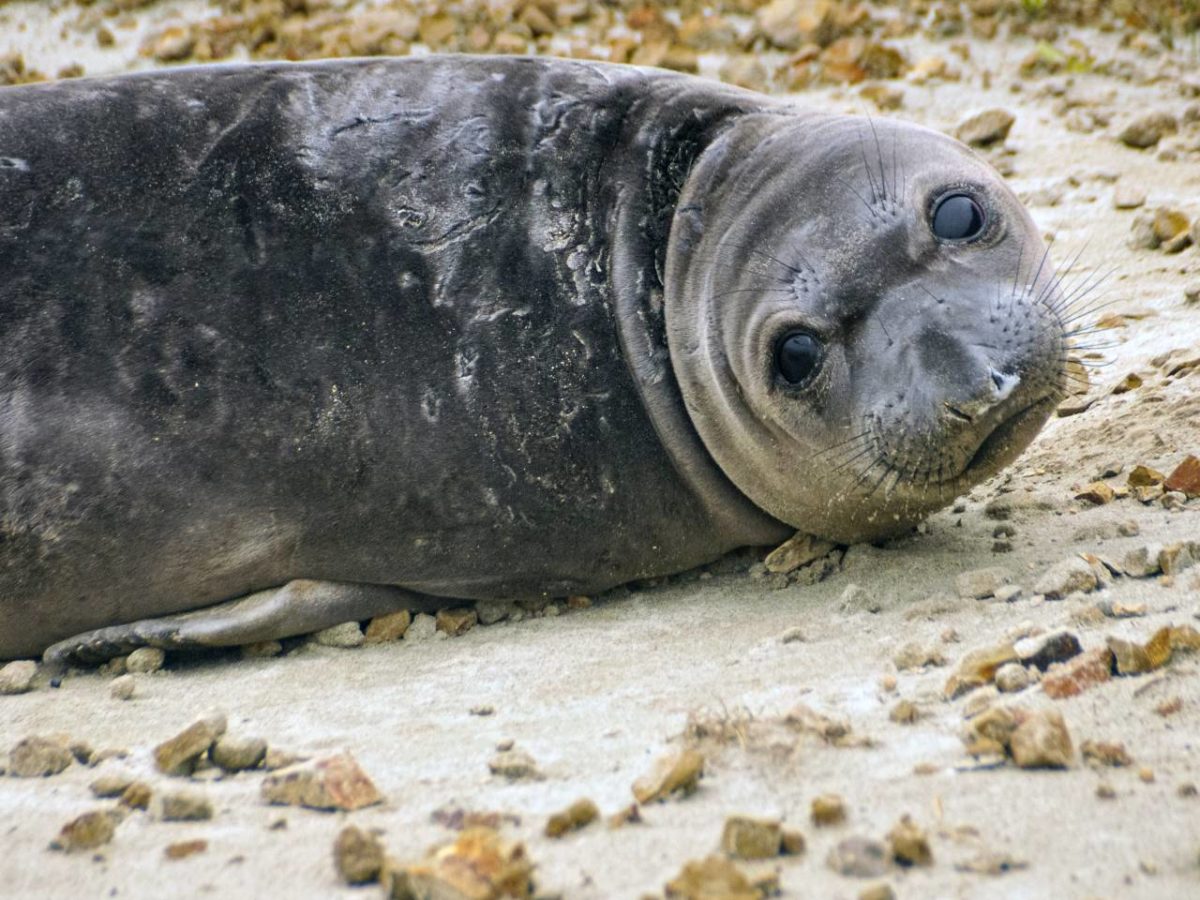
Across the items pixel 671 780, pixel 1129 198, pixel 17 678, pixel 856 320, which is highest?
pixel 1129 198

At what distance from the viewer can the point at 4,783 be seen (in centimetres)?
248

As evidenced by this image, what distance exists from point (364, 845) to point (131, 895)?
315mm

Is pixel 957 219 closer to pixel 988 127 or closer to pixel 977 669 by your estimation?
pixel 977 669

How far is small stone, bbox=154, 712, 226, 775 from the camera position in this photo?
2465mm

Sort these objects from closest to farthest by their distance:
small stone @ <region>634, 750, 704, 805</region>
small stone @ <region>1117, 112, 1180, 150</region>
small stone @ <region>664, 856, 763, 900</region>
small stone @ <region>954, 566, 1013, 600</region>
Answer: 1. small stone @ <region>664, 856, 763, 900</region>
2. small stone @ <region>634, 750, 704, 805</region>
3. small stone @ <region>954, 566, 1013, 600</region>
4. small stone @ <region>1117, 112, 1180, 150</region>

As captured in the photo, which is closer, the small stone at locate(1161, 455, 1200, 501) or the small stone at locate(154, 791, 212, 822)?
the small stone at locate(154, 791, 212, 822)

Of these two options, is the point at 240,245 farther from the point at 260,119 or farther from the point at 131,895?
the point at 131,895

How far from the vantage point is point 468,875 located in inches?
70.4

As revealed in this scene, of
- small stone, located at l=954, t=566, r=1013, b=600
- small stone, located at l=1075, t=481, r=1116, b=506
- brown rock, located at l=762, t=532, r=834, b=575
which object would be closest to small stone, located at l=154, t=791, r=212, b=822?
small stone, located at l=954, t=566, r=1013, b=600

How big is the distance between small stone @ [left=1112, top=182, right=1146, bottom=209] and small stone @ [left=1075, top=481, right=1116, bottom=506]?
76.8 inches

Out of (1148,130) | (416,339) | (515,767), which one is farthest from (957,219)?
(1148,130)

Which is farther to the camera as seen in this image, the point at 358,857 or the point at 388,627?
the point at 388,627

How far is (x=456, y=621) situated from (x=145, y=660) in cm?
71

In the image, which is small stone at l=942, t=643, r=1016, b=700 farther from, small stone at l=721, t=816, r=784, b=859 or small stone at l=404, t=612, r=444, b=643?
small stone at l=404, t=612, r=444, b=643
